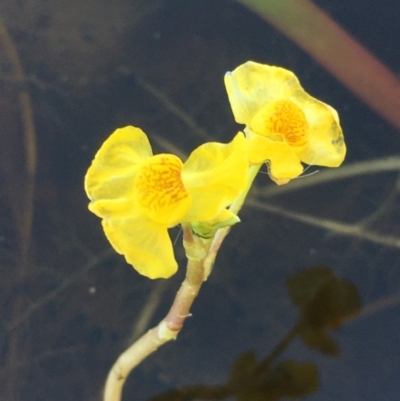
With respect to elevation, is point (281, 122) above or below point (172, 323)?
above

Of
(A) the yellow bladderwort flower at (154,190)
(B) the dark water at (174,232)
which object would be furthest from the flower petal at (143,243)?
(B) the dark water at (174,232)

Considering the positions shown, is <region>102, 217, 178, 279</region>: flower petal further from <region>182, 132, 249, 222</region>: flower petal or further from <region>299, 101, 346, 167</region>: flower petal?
<region>299, 101, 346, 167</region>: flower petal

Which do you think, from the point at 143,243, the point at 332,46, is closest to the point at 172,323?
the point at 143,243

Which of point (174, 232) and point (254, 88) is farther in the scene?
point (174, 232)

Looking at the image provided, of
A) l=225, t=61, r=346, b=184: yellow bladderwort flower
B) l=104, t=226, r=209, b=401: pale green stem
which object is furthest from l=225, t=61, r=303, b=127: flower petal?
l=104, t=226, r=209, b=401: pale green stem

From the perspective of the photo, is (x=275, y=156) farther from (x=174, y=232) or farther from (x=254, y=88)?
(x=174, y=232)
